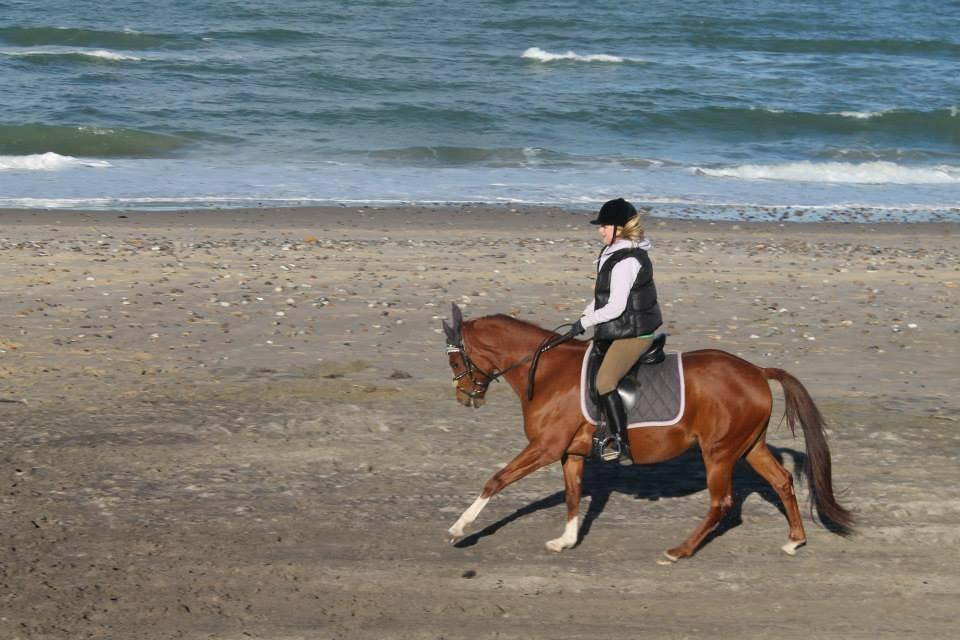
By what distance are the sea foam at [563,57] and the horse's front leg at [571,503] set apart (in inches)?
1599

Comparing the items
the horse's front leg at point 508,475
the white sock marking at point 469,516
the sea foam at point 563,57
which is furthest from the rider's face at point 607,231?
the sea foam at point 563,57

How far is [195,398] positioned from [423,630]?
5.25 meters

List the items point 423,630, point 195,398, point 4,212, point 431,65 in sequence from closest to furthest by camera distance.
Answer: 1. point 423,630
2. point 195,398
3. point 4,212
4. point 431,65

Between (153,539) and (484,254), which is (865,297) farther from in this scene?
(153,539)

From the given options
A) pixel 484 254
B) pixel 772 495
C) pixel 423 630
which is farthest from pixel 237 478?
pixel 484 254

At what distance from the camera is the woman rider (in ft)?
27.2

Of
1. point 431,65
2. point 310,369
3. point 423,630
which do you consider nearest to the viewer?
point 423,630

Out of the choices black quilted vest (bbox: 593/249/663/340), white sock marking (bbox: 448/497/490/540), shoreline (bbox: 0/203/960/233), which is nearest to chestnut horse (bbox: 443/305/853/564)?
white sock marking (bbox: 448/497/490/540)

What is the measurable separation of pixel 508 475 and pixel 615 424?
2.59 feet

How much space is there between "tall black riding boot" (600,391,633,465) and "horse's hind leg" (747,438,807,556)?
3.09ft

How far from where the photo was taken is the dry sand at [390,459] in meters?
7.73

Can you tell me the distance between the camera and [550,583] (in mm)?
8078

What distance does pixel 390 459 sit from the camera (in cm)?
1041

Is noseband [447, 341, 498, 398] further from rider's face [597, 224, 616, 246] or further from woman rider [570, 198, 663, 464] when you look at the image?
rider's face [597, 224, 616, 246]
